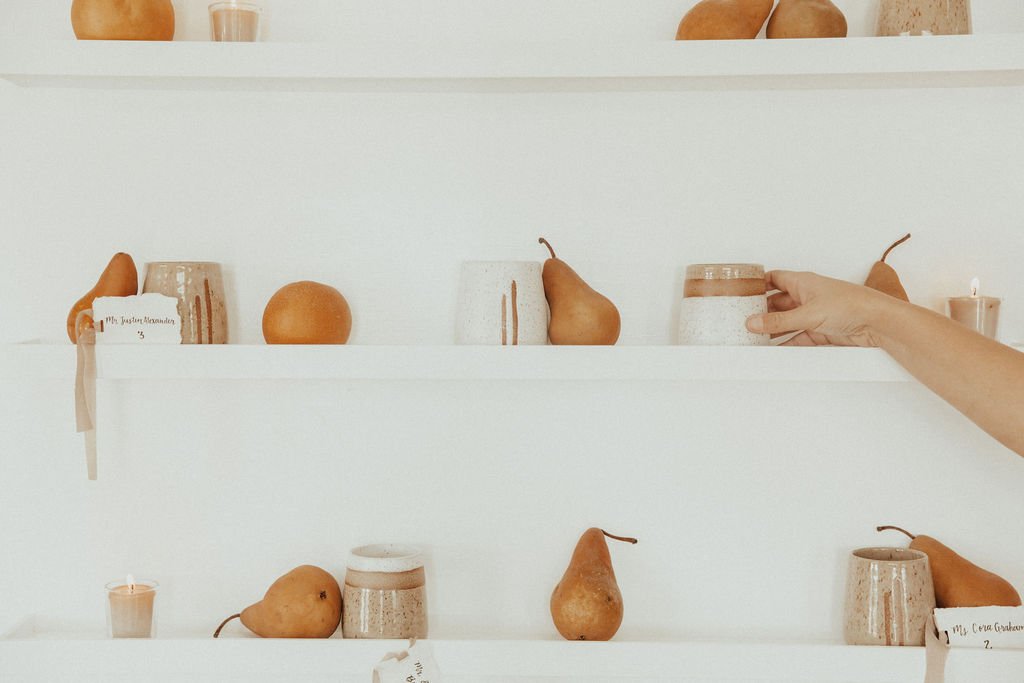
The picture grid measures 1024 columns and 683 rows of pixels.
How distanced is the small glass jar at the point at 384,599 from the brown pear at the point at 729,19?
23.5 inches

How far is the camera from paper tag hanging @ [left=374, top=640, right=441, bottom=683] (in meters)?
0.93

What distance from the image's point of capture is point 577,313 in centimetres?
97

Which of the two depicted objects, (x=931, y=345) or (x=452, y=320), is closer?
(x=931, y=345)

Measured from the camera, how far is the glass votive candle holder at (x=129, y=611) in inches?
39.0

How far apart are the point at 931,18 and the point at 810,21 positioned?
4.5 inches

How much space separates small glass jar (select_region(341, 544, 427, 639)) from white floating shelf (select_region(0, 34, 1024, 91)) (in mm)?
477

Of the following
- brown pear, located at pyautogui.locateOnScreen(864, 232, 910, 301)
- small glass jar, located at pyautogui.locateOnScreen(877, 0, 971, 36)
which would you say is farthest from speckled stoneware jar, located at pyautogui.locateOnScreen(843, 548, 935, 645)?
small glass jar, located at pyautogui.locateOnScreen(877, 0, 971, 36)

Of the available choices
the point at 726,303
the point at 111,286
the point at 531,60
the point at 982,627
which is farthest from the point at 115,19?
the point at 982,627

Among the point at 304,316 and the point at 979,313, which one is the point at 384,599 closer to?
the point at 304,316

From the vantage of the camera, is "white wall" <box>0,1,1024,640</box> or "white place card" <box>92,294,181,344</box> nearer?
"white place card" <box>92,294,181,344</box>

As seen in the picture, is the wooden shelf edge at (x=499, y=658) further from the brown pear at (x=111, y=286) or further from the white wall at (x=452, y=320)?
the brown pear at (x=111, y=286)

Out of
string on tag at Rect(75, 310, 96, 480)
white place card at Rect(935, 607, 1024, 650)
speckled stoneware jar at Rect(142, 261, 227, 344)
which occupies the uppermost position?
speckled stoneware jar at Rect(142, 261, 227, 344)

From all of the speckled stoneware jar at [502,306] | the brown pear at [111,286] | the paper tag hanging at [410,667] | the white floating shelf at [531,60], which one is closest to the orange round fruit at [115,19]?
the white floating shelf at [531,60]

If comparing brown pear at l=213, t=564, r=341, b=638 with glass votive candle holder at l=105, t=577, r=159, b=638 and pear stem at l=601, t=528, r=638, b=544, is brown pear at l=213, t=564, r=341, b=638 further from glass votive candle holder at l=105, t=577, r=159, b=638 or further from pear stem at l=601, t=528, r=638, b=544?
pear stem at l=601, t=528, r=638, b=544
